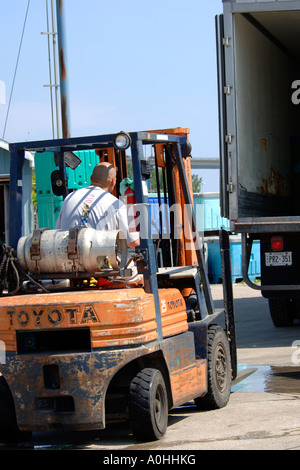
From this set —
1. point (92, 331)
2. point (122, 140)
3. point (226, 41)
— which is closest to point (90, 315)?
point (92, 331)

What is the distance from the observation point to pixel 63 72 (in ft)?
47.9

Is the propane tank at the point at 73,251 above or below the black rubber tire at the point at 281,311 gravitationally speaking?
above

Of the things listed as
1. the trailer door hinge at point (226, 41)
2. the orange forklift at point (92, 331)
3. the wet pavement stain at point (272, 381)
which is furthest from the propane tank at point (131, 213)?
the trailer door hinge at point (226, 41)

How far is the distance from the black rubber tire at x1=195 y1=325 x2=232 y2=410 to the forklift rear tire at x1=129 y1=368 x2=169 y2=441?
1.12 metres

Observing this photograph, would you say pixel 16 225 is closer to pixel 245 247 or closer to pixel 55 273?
pixel 55 273

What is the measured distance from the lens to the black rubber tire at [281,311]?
40.1ft

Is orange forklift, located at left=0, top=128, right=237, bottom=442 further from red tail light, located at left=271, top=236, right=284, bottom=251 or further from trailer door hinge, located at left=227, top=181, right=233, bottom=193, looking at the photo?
red tail light, located at left=271, top=236, right=284, bottom=251

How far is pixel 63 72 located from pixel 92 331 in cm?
958

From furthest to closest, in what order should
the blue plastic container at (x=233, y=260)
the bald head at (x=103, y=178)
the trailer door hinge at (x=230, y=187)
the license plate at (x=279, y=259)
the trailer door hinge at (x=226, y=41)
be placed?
1. the blue plastic container at (x=233, y=260)
2. the license plate at (x=279, y=259)
3. the trailer door hinge at (x=230, y=187)
4. the trailer door hinge at (x=226, y=41)
5. the bald head at (x=103, y=178)

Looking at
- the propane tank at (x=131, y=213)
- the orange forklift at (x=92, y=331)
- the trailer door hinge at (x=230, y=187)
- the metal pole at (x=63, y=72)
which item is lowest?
the orange forklift at (x=92, y=331)

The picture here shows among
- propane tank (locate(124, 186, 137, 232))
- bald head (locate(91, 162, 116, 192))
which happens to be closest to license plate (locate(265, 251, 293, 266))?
propane tank (locate(124, 186, 137, 232))

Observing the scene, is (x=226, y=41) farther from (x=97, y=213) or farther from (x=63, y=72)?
(x=63, y=72)

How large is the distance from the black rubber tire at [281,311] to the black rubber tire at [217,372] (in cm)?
464

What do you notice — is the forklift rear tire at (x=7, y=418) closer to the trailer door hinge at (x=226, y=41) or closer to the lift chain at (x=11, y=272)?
the lift chain at (x=11, y=272)
